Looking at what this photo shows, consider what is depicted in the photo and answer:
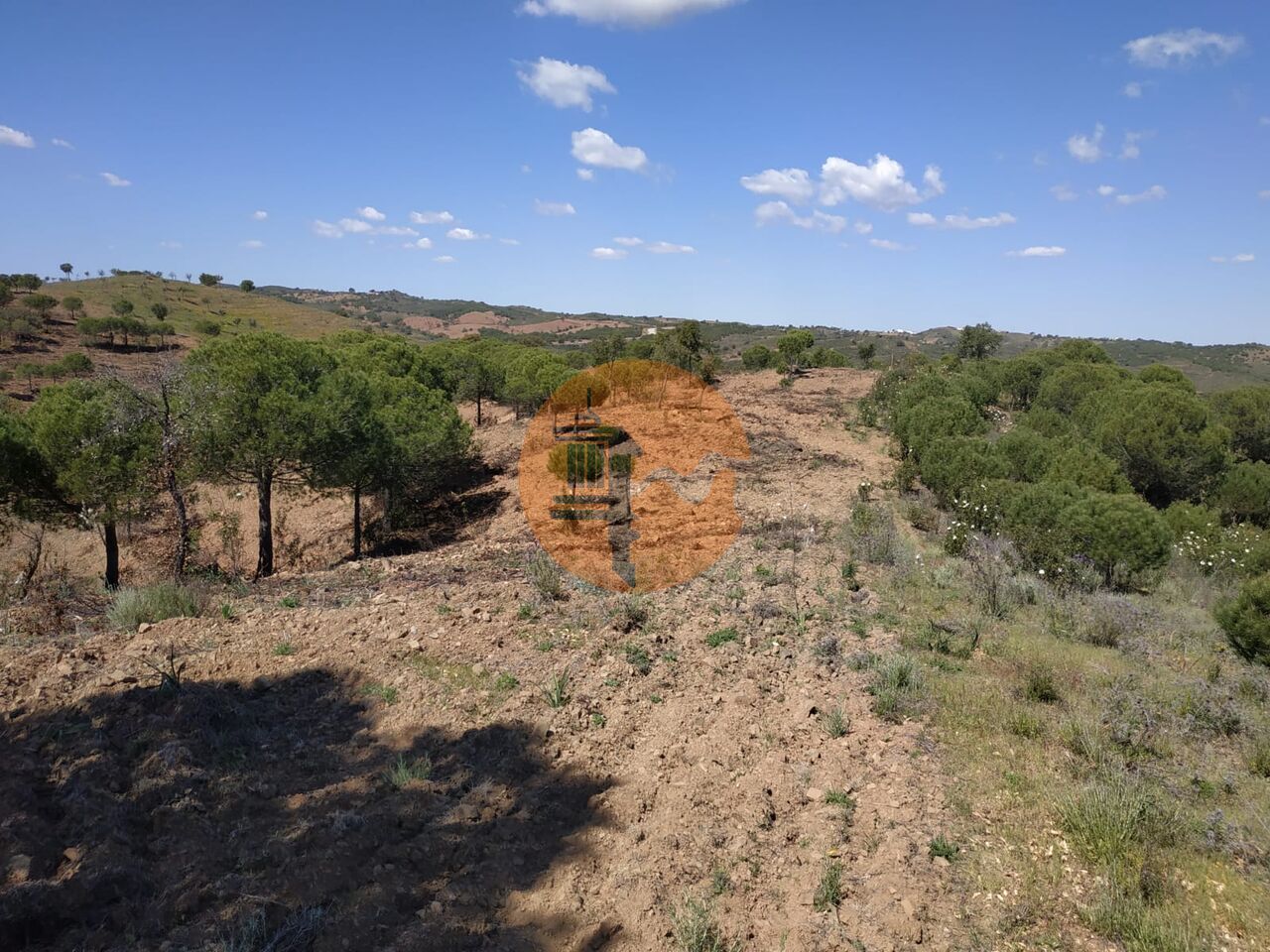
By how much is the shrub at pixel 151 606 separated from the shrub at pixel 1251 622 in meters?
12.3

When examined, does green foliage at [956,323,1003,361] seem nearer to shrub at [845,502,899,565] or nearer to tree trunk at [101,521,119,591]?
shrub at [845,502,899,565]

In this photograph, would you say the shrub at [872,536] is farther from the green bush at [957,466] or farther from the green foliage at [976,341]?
the green foliage at [976,341]

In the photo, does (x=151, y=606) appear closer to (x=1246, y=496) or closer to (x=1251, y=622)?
(x=1251, y=622)

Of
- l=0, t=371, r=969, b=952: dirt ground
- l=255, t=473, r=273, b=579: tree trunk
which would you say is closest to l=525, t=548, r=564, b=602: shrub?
l=0, t=371, r=969, b=952: dirt ground

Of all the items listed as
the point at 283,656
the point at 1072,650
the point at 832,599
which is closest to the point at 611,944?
the point at 283,656

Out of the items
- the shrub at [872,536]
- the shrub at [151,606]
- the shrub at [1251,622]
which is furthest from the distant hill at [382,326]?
the shrub at [1251,622]

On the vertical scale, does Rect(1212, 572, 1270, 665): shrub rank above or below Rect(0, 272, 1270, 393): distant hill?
below

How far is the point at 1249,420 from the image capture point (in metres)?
27.9

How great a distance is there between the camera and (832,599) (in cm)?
862

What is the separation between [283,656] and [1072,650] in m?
8.71

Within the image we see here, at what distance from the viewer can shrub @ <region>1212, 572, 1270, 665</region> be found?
7355 mm

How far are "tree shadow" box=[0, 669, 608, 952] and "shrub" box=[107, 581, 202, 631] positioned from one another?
2.18m

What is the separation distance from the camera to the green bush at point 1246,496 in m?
19.5

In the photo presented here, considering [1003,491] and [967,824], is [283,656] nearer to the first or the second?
[967,824]
